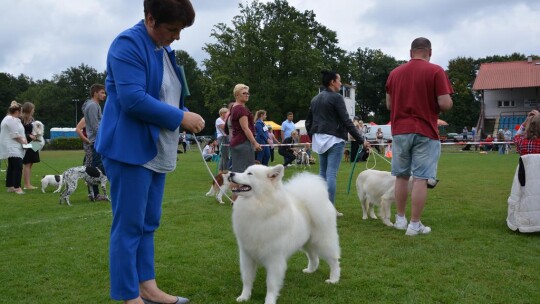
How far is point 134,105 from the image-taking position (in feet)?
6.97

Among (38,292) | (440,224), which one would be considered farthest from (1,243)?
(440,224)

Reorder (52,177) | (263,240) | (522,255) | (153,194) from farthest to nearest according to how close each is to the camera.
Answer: (52,177) < (522,255) < (263,240) < (153,194)

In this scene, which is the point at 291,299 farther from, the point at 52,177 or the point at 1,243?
the point at 52,177

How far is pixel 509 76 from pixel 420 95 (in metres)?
44.2

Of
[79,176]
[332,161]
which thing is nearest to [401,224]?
[332,161]

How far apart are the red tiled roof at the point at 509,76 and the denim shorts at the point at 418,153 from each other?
42.6m

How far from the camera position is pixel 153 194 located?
2.60 m

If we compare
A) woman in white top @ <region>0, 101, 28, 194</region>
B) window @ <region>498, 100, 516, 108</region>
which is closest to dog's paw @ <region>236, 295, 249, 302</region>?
woman in white top @ <region>0, 101, 28, 194</region>

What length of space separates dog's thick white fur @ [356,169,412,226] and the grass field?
0.19 m

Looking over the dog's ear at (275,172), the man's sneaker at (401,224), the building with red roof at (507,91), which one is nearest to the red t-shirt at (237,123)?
the man's sneaker at (401,224)

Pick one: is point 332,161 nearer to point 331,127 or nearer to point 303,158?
point 331,127

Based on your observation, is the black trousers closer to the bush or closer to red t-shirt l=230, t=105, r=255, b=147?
red t-shirt l=230, t=105, r=255, b=147

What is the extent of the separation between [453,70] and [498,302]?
214 feet

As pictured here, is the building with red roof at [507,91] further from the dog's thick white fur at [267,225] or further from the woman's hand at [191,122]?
the woman's hand at [191,122]
